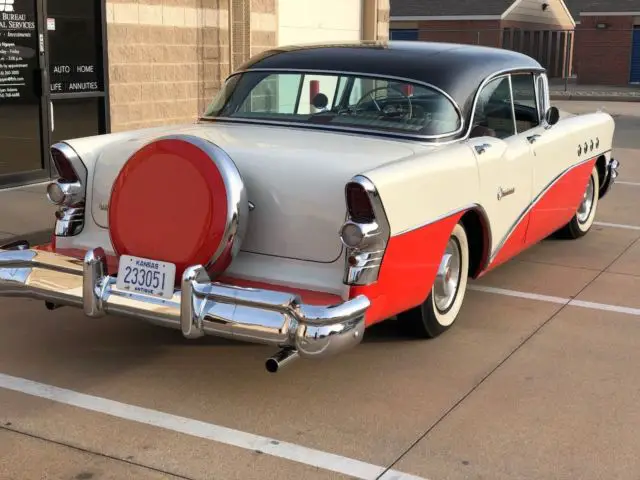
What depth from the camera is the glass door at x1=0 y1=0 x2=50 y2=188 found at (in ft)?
31.2

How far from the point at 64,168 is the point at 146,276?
985 mm

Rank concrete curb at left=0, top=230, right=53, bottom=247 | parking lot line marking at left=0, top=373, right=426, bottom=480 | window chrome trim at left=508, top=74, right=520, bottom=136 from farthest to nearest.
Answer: concrete curb at left=0, top=230, right=53, bottom=247
window chrome trim at left=508, top=74, right=520, bottom=136
parking lot line marking at left=0, top=373, right=426, bottom=480

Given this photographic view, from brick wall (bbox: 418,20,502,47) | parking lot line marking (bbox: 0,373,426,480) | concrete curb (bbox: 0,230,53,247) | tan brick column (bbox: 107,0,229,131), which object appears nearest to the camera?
parking lot line marking (bbox: 0,373,426,480)

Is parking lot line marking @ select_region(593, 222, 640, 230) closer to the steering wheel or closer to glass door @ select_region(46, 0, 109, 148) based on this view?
the steering wheel

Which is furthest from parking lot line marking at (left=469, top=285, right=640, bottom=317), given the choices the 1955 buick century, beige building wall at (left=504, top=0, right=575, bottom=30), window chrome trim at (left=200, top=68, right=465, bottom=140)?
beige building wall at (left=504, top=0, right=575, bottom=30)

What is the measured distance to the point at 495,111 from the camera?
5773 mm

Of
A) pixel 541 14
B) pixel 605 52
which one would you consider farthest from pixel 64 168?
pixel 541 14

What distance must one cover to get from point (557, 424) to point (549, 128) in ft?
9.76

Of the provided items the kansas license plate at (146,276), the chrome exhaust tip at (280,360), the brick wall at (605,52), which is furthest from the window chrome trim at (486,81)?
the brick wall at (605,52)

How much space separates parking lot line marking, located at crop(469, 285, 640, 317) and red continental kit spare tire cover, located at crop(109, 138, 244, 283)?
2638 millimetres

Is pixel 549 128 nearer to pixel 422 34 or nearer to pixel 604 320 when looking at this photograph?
pixel 604 320

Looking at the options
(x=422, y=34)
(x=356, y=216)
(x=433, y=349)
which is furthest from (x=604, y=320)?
(x=422, y=34)

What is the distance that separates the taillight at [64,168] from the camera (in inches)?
188

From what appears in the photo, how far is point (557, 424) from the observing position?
13.4ft
